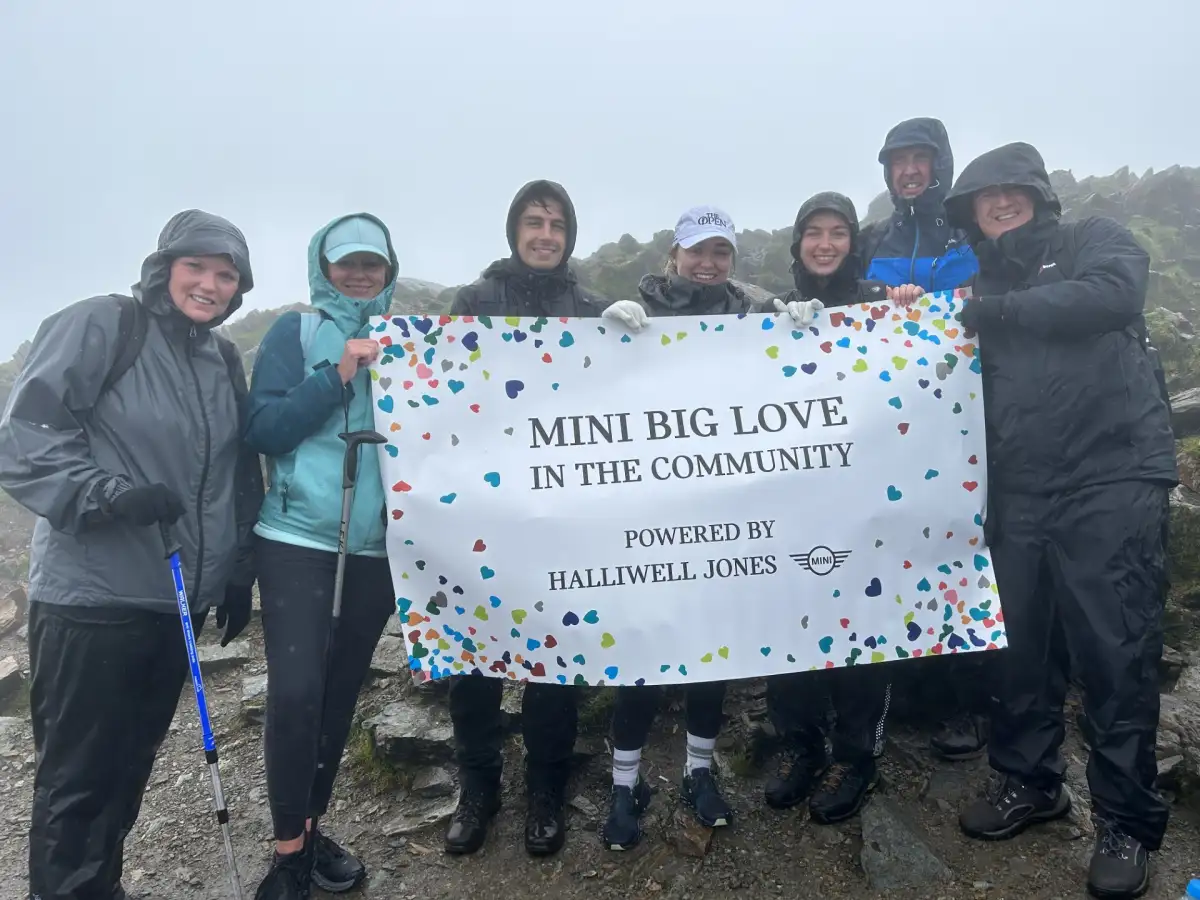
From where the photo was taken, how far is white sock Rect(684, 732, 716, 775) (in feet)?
15.5

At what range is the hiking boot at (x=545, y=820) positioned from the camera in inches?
180

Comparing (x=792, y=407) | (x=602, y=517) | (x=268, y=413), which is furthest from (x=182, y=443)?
(x=792, y=407)

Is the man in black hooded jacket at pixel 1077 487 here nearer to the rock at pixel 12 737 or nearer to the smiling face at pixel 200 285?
the smiling face at pixel 200 285

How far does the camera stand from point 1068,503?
4.07 meters

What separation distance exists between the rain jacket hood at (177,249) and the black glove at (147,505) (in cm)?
99

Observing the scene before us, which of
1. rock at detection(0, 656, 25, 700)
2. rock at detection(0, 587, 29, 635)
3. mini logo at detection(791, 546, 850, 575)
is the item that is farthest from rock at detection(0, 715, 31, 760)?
mini logo at detection(791, 546, 850, 575)

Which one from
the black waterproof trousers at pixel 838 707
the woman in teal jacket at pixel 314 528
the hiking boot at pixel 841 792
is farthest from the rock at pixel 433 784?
the hiking boot at pixel 841 792

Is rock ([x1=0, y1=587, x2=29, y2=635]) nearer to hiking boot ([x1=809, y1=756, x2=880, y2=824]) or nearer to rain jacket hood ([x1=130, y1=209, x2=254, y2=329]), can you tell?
rain jacket hood ([x1=130, y1=209, x2=254, y2=329])

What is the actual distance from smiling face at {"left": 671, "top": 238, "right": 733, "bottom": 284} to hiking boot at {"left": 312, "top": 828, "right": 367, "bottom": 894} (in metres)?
4.13

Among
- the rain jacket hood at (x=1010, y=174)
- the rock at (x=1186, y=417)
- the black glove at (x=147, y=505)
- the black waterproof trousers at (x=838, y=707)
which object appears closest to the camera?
the black glove at (x=147, y=505)

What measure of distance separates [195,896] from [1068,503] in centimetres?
568

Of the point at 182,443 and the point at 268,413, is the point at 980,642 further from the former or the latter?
the point at 182,443

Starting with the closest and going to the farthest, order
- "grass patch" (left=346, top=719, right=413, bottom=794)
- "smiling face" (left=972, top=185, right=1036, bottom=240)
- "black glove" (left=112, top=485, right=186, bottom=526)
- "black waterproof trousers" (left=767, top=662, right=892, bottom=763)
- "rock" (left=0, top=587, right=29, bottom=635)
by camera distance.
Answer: "black glove" (left=112, top=485, right=186, bottom=526)
"smiling face" (left=972, top=185, right=1036, bottom=240)
"black waterproof trousers" (left=767, top=662, right=892, bottom=763)
"grass patch" (left=346, top=719, right=413, bottom=794)
"rock" (left=0, top=587, right=29, bottom=635)

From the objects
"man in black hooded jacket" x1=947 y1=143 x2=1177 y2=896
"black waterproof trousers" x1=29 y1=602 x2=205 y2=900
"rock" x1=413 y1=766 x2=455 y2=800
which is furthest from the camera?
"rock" x1=413 y1=766 x2=455 y2=800
